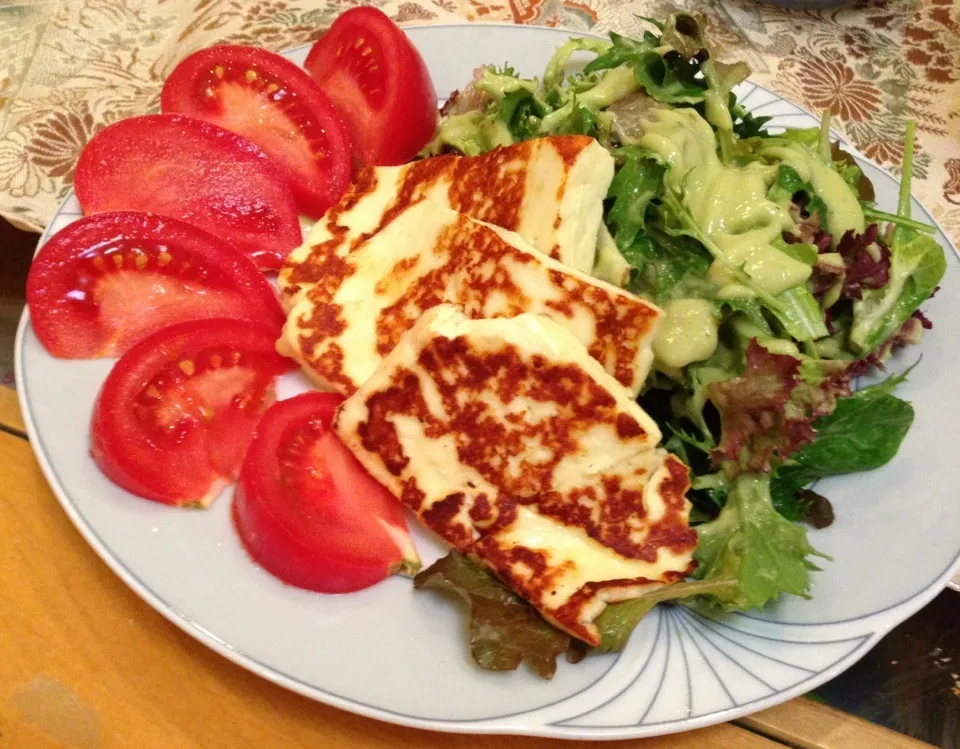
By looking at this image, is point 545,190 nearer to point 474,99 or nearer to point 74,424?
point 474,99

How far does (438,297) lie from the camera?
209 centimetres

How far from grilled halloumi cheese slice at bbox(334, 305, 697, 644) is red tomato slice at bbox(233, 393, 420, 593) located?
3.9 inches

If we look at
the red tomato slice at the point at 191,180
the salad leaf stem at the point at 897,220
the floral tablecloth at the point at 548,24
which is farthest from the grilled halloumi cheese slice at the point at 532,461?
the floral tablecloth at the point at 548,24

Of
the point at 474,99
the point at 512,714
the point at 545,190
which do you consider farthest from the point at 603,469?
the point at 474,99

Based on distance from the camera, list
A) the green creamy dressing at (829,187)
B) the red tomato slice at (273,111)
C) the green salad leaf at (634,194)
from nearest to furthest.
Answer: the green salad leaf at (634,194) → the green creamy dressing at (829,187) → the red tomato slice at (273,111)

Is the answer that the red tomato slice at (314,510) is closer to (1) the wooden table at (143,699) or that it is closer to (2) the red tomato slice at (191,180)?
(1) the wooden table at (143,699)

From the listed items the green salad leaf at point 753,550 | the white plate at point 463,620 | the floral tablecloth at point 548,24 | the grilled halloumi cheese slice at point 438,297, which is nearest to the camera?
the white plate at point 463,620

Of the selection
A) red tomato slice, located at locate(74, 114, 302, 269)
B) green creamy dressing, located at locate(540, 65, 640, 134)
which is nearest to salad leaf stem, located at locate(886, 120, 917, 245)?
green creamy dressing, located at locate(540, 65, 640, 134)

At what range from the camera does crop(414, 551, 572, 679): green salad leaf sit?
168 centimetres

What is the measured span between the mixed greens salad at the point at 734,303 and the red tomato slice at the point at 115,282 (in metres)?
1.02

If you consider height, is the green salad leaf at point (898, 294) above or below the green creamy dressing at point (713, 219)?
below

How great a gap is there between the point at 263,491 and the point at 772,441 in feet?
4.09

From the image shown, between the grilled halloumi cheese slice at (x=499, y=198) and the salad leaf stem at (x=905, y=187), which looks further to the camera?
the salad leaf stem at (x=905, y=187)

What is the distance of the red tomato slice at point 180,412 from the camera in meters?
1.84
